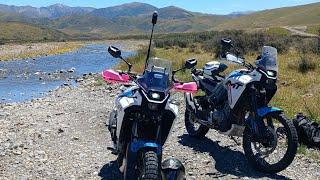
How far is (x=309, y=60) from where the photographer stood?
2366 centimetres

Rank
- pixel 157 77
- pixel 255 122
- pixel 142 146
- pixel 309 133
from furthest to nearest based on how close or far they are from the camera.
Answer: pixel 309 133 < pixel 255 122 < pixel 157 77 < pixel 142 146

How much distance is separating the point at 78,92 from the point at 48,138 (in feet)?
31.2

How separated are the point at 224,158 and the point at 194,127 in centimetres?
171

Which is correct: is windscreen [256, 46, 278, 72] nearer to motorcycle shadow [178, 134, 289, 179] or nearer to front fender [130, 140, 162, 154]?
motorcycle shadow [178, 134, 289, 179]

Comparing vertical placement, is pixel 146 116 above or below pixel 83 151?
above

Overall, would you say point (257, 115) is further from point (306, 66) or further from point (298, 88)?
point (306, 66)

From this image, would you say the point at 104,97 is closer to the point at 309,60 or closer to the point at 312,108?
the point at 312,108

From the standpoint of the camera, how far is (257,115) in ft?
28.0

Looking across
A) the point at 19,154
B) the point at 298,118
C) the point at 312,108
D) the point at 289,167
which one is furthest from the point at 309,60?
the point at 19,154

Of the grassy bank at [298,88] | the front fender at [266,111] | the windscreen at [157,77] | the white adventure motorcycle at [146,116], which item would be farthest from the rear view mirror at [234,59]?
the grassy bank at [298,88]

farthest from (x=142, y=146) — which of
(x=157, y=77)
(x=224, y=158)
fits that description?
(x=224, y=158)

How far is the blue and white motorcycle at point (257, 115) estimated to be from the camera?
8409mm

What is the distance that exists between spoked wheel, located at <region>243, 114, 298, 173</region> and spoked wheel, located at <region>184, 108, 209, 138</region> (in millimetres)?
2032

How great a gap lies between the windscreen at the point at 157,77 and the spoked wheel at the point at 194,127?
3861mm
